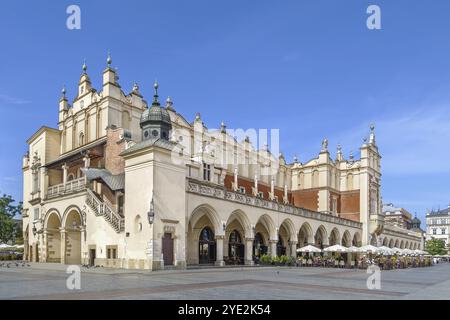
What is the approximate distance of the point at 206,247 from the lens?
128ft

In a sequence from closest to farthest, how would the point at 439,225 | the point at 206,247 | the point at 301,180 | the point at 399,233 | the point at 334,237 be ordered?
the point at 206,247 → the point at 334,237 → the point at 301,180 → the point at 399,233 → the point at 439,225

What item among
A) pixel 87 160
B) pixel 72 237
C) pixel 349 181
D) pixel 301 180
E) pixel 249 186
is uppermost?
pixel 87 160

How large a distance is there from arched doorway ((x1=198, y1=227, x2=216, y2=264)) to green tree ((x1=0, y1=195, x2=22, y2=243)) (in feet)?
109

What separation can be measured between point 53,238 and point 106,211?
37.2 ft

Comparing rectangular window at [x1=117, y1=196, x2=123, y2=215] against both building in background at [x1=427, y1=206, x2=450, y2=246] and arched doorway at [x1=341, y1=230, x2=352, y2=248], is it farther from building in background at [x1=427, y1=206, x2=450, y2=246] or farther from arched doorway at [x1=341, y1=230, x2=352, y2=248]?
building in background at [x1=427, y1=206, x2=450, y2=246]

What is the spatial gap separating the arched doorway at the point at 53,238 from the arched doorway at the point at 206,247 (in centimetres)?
1255

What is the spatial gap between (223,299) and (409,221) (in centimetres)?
11892

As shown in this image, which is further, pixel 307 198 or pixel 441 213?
pixel 441 213

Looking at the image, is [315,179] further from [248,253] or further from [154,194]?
[154,194]

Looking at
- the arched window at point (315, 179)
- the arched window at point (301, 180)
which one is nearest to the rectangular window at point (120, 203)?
the arched window at point (315, 179)

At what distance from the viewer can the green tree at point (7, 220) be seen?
59062mm

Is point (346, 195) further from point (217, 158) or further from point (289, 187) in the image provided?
point (217, 158)

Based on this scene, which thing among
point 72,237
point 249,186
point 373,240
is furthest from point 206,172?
point 373,240

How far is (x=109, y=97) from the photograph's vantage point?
128 ft
